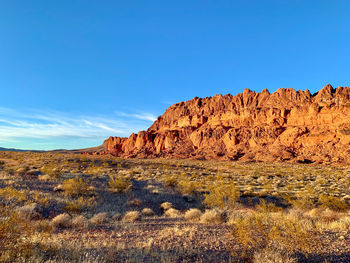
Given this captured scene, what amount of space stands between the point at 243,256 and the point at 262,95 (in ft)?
332

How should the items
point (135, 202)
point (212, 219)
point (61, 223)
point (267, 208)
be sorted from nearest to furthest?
point (61, 223)
point (212, 219)
point (267, 208)
point (135, 202)

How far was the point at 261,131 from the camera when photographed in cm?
7638

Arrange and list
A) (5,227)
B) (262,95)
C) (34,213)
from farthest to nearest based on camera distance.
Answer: (262,95) < (34,213) < (5,227)

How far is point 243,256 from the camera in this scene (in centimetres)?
472

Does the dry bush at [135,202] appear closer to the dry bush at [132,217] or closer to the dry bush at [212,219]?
the dry bush at [132,217]

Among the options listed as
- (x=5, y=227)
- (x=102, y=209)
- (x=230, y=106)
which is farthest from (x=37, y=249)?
(x=230, y=106)

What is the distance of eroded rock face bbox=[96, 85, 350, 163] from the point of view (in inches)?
2326

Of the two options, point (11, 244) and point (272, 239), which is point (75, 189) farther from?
point (272, 239)

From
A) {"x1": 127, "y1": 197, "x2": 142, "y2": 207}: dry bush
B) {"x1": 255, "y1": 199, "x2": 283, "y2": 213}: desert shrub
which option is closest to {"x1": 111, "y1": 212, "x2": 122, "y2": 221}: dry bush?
{"x1": 127, "y1": 197, "x2": 142, "y2": 207}: dry bush

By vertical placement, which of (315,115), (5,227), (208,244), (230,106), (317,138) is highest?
(230,106)

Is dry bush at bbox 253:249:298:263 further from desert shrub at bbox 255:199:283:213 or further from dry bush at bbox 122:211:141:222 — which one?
dry bush at bbox 122:211:141:222

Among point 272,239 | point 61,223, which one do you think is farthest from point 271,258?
point 61,223

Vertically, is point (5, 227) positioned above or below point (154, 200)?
above

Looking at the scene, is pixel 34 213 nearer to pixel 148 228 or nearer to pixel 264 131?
pixel 148 228
